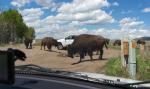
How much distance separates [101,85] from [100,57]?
2420 cm

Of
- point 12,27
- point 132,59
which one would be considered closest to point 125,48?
point 132,59

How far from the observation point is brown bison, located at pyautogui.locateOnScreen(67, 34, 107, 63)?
90.8ft

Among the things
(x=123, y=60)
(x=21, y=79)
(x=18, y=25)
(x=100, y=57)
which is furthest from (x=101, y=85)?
(x=18, y=25)

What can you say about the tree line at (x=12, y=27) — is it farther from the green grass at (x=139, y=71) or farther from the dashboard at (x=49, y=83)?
the dashboard at (x=49, y=83)

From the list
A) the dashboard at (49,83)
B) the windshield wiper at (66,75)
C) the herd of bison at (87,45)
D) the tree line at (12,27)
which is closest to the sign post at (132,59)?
the herd of bison at (87,45)

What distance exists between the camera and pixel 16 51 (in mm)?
2939

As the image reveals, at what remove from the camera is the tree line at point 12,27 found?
69125 mm

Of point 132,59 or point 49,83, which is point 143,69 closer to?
point 132,59

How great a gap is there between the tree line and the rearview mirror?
2510 inches

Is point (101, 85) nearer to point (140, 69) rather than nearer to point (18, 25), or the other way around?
point (140, 69)

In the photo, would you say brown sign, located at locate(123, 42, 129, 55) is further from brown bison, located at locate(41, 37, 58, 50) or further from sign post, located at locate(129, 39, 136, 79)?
brown bison, located at locate(41, 37, 58, 50)

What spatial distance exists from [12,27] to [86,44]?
164 feet

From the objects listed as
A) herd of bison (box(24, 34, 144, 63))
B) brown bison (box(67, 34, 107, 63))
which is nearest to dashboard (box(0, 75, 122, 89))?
herd of bison (box(24, 34, 144, 63))

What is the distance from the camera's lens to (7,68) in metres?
2.71
